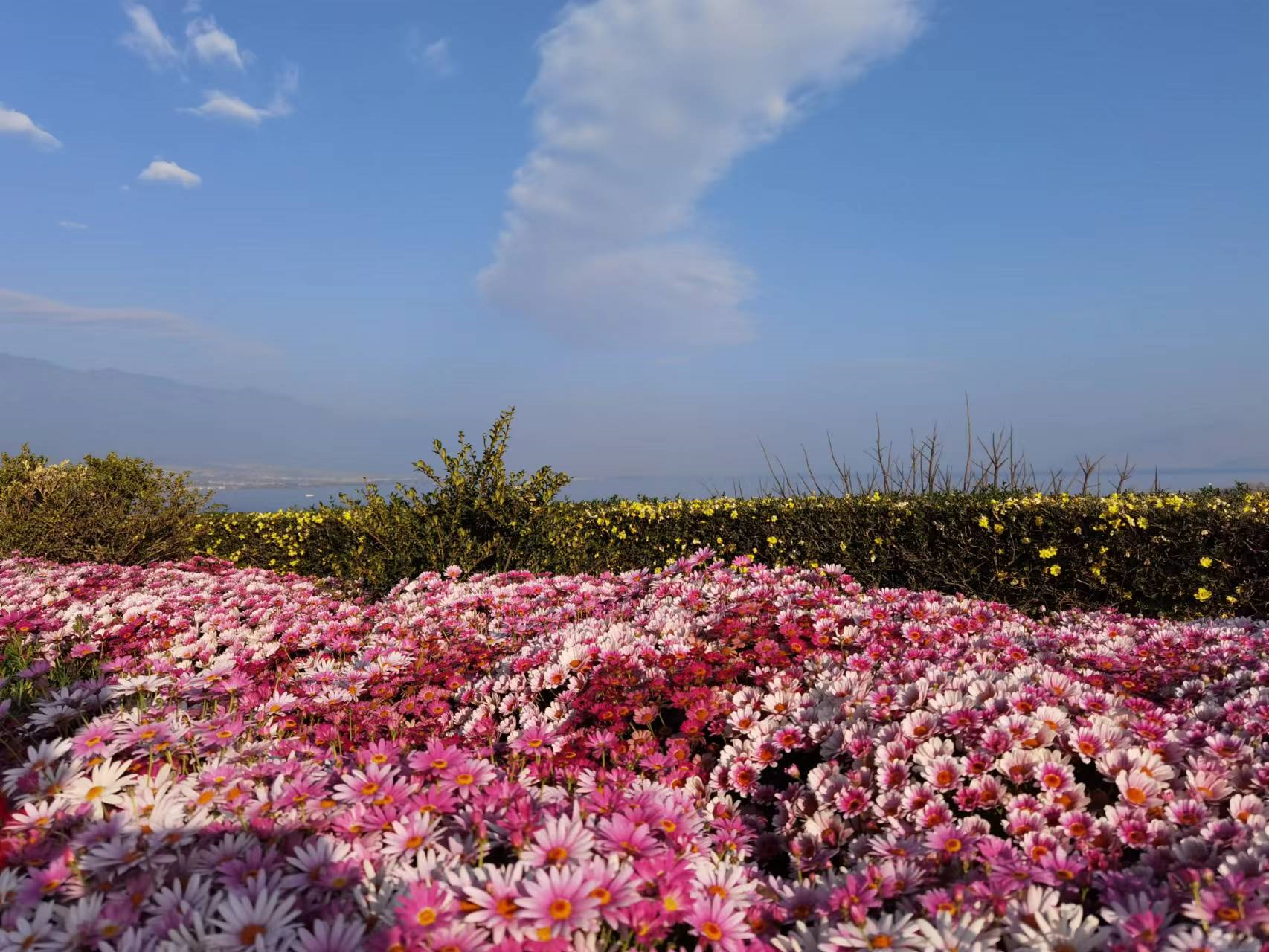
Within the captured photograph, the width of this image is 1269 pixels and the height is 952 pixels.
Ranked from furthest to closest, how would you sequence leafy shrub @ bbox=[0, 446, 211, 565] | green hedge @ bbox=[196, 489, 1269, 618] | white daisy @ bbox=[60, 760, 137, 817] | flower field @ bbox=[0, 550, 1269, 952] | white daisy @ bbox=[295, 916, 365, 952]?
leafy shrub @ bbox=[0, 446, 211, 565] < green hedge @ bbox=[196, 489, 1269, 618] < white daisy @ bbox=[60, 760, 137, 817] < flower field @ bbox=[0, 550, 1269, 952] < white daisy @ bbox=[295, 916, 365, 952]

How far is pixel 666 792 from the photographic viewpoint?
2244 mm

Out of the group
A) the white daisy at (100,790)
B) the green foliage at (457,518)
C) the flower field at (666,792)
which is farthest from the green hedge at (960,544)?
the white daisy at (100,790)

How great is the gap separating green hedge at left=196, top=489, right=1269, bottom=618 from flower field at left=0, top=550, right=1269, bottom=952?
3.13 metres

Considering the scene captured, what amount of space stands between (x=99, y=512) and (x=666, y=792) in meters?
11.2

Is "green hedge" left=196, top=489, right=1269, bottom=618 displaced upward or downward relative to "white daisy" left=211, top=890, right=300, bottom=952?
upward

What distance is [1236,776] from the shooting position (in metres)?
2.48

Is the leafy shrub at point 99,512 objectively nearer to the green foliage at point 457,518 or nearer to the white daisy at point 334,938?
the green foliage at point 457,518

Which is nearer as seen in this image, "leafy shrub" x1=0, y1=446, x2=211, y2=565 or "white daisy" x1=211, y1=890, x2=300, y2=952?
"white daisy" x1=211, y1=890, x2=300, y2=952

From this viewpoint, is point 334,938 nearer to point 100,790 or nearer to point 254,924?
point 254,924

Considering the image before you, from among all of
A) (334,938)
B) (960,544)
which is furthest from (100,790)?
(960,544)

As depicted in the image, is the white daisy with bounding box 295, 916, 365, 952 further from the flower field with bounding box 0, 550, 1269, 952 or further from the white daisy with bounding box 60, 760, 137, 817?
the white daisy with bounding box 60, 760, 137, 817

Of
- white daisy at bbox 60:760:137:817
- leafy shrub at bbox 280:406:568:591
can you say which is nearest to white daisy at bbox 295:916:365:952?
white daisy at bbox 60:760:137:817

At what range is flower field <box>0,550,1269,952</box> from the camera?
1.74m

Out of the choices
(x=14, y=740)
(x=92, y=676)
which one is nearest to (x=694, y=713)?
(x=14, y=740)
